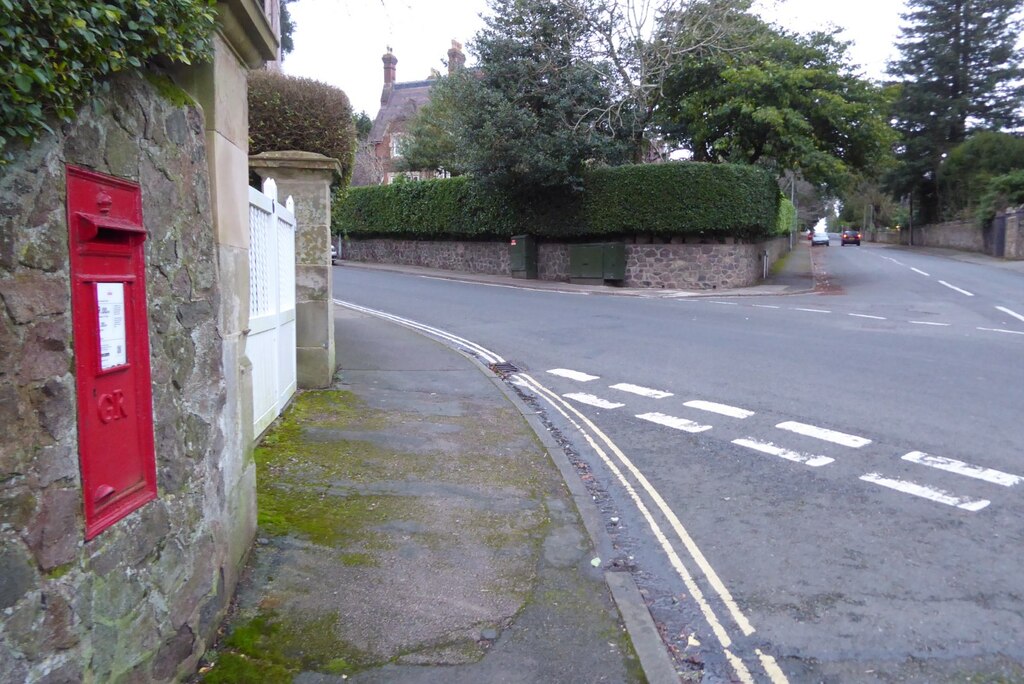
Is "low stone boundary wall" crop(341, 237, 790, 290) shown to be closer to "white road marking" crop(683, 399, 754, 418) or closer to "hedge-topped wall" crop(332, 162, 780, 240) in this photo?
"hedge-topped wall" crop(332, 162, 780, 240)

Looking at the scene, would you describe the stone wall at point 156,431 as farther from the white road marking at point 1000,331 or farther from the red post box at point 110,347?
the white road marking at point 1000,331

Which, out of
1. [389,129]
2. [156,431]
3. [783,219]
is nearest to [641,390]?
[156,431]

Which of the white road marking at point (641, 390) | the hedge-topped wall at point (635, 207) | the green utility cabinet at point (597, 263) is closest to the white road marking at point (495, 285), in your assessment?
the green utility cabinet at point (597, 263)

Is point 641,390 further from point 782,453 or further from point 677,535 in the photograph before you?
point 677,535

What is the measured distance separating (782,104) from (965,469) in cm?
2223

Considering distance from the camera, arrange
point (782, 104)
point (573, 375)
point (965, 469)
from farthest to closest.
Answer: point (782, 104), point (573, 375), point (965, 469)

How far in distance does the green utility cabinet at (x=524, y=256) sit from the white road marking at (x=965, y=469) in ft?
77.1

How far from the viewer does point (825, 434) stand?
25.6 feet

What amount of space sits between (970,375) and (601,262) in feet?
58.9

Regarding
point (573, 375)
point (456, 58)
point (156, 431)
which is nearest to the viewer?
point (156, 431)

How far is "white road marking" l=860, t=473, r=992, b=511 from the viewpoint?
5.90 metres

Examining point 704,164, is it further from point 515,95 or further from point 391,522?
point 391,522

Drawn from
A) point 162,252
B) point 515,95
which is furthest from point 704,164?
point 162,252

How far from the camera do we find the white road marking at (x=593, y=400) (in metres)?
9.41
